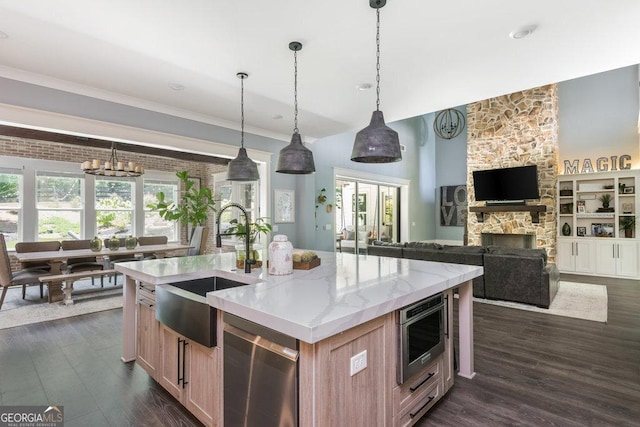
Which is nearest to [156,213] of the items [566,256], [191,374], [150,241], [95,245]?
[150,241]

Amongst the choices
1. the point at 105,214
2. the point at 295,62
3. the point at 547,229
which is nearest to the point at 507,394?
the point at 295,62

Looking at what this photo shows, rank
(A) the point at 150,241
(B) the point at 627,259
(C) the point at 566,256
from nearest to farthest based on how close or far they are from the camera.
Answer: (B) the point at 627,259 → (A) the point at 150,241 → (C) the point at 566,256

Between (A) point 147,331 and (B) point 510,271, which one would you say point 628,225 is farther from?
(A) point 147,331

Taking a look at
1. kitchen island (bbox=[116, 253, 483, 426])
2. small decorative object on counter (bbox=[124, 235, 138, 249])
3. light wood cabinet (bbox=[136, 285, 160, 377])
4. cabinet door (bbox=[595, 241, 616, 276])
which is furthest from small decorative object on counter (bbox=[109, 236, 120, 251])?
cabinet door (bbox=[595, 241, 616, 276])

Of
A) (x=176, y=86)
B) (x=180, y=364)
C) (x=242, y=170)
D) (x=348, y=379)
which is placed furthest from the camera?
(x=176, y=86)

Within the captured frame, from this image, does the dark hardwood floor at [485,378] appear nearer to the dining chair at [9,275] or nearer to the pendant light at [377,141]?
the dining chair at [9,275]

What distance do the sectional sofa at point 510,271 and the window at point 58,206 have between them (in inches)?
301

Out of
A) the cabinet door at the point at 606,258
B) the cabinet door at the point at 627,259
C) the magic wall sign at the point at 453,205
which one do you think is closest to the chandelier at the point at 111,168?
the magic wall sign at the point at 453,205

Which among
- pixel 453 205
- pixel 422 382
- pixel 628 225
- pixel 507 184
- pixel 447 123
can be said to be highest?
pixel 447 123

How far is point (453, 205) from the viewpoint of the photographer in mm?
9891

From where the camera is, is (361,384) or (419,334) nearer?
(361,384)

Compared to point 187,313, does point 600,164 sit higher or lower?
higher

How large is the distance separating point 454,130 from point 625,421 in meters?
6.74

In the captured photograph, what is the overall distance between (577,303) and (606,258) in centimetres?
315
